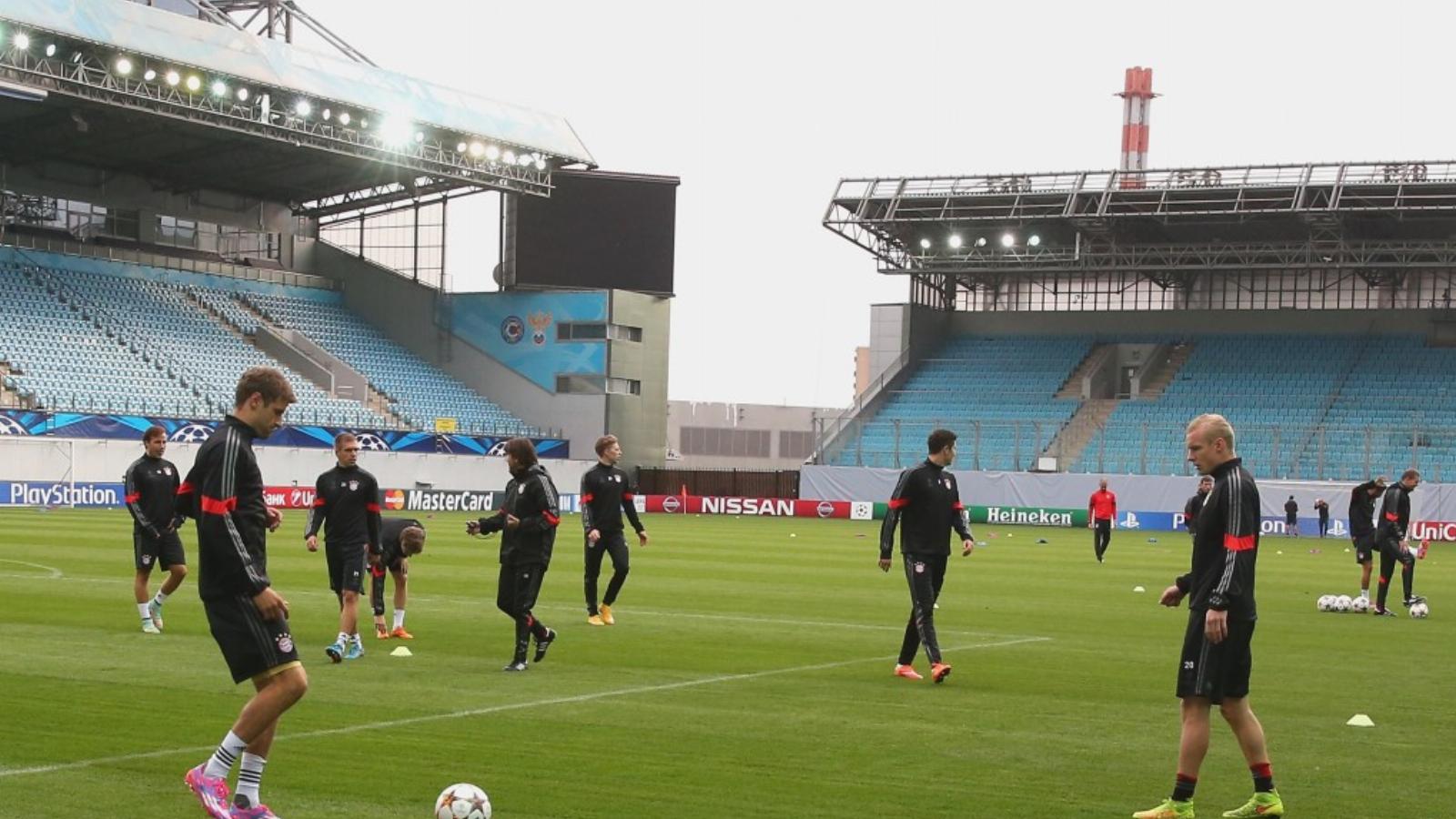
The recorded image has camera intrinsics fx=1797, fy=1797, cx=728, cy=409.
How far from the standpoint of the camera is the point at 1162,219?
226ft

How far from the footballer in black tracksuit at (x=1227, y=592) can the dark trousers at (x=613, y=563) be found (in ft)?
37.1

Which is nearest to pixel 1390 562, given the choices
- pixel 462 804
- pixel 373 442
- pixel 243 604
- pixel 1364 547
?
pixel 1364 547

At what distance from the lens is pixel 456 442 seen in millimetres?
65125

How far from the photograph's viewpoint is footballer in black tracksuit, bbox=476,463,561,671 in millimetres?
16078

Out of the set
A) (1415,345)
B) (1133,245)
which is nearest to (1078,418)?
(1133,245)

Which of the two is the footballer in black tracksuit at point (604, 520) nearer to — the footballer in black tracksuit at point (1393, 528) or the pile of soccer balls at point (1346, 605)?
the footballer in black tracksuit at point (1393, 528)

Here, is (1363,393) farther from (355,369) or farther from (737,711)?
(737,711)

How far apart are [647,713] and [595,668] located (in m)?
2.88

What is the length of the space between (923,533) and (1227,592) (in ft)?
20.9

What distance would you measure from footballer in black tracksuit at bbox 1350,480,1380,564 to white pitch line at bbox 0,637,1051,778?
8588 millimetres

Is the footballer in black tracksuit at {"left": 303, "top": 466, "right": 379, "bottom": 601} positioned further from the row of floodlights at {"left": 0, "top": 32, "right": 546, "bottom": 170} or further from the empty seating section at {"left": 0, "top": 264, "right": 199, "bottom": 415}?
the empty seating section at {"left": 0, "top": 264, "right": 199, "bottom": 415}

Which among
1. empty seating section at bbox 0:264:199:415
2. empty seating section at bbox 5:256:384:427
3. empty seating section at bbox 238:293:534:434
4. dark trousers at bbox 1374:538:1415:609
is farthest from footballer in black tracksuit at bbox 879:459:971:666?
empty seating section at bbox 238:293:534:434

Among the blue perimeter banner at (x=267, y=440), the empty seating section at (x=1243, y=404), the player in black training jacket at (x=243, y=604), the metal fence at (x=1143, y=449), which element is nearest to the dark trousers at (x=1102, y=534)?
the blue perimeter banner at (x=267, y=440)

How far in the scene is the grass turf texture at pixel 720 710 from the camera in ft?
33.6
